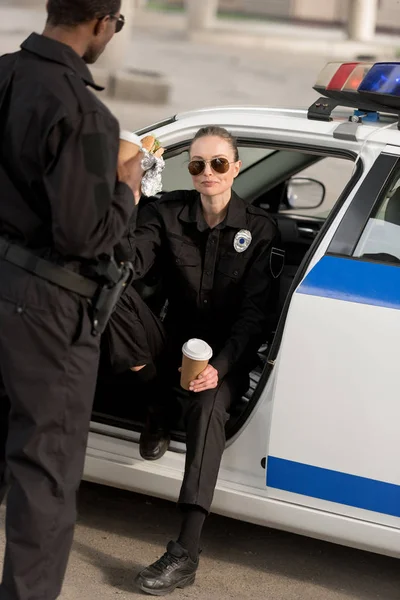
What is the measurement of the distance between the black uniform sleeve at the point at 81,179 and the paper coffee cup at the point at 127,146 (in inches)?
2.1

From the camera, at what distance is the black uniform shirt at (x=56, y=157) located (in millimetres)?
2545

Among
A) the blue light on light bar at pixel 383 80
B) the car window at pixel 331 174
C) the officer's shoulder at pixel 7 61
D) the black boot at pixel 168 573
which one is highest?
the officer's shoulder at pixel 7 61

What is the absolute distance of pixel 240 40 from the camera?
25969 millimetres

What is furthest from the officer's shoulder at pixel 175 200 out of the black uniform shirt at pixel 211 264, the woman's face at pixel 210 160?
the woman's face at pixel 210 160

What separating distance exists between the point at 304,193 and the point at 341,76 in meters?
1.69

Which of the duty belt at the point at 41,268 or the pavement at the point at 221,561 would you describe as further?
the pavement at the point at 221,561

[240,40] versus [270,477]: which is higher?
[270,477]

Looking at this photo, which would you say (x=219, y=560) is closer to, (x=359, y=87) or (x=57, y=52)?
(x=359, y=87)

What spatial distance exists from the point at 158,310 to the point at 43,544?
1.40 metres

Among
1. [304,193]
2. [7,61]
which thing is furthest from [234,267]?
[304,193]

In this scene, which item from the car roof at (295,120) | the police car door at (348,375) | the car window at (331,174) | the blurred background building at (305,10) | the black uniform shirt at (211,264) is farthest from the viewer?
the blurred background building at (305,10)

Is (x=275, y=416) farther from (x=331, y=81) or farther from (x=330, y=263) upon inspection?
→ (x=331, y=81)

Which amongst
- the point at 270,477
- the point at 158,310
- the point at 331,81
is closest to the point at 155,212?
the point at 158,310

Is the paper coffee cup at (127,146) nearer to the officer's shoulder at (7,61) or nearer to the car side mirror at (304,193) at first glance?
the officer's shoulder at (7,61)
